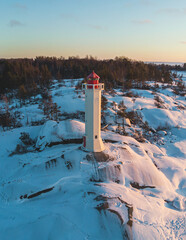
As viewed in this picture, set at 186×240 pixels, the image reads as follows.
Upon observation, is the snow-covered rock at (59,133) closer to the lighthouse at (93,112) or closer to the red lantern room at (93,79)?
the lighthouse at (93,112)

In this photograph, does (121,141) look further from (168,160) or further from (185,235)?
(185,235)

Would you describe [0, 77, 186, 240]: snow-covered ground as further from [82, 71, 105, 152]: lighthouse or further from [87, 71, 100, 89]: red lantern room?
[87, 71, 100, 89]: red lantern room

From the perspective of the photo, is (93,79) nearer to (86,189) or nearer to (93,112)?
(93,112)

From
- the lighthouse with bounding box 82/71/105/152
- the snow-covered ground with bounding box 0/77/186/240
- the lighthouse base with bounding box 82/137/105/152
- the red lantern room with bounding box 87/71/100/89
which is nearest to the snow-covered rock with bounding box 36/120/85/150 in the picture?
the snow-covered ground with bounding box 0/77/186/240

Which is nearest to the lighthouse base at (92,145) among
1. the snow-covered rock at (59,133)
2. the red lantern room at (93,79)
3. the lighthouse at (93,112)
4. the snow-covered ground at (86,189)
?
the lighthouse at (93,112)

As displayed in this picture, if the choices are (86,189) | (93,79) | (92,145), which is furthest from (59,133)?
(86,189)
